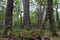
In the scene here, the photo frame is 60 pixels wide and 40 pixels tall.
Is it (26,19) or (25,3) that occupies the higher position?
(25,3)

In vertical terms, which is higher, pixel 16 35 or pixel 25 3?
pixel 25 3

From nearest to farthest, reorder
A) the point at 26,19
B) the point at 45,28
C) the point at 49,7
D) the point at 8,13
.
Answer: the point at 45,28
the point at 8,13
the point at 49,7
the point at 26,19

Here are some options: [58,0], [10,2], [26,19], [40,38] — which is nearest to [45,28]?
[40,38]

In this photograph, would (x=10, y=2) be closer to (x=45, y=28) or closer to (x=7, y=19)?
(x=7, y=19)

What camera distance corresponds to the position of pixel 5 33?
5824 millimetres

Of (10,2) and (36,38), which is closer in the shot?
(36,38)

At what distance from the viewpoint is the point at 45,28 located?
22.4 ft

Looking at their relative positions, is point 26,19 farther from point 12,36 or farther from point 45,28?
point 12,36

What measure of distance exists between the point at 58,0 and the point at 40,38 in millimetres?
30844

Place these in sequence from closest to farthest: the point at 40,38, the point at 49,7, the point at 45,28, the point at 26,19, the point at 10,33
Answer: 1. the point at 40,38
2. the point at 10,33
3. the point at 45,28
4. the point at 49,7
5. the point at 26,19

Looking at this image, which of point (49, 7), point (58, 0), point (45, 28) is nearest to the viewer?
point (45, 28)

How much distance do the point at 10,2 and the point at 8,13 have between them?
51cm

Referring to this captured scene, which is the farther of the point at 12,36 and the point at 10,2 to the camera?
the point at 10,2

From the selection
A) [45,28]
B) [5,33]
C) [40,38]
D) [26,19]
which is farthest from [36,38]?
[26,19]
